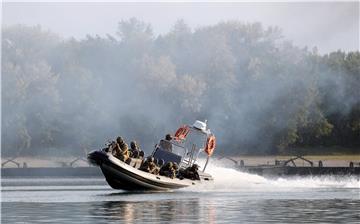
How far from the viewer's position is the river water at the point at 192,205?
4950 centimetres

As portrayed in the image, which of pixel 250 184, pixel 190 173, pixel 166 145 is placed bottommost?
pixel 250 184

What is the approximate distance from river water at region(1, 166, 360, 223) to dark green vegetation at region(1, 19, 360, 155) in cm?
5484

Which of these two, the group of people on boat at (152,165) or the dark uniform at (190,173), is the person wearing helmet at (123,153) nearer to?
the group of people on boat at (152,165)

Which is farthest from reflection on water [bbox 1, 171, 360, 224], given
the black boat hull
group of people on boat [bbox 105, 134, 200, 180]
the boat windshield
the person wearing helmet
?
the boat windshield

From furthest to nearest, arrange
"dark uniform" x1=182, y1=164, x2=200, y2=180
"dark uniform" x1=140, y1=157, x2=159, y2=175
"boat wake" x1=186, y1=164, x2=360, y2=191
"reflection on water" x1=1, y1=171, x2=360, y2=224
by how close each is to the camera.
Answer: "boat wake" x1=186, y1=164, x2=360, y2=191 → "dark uniform" x1=182, y1=164, x2=200, y2=180 → "dark uniform" x1=140, y1=157, x2=159, y2=175 → "reflection on water" x1=1, y1=171, x2=360, y2=224

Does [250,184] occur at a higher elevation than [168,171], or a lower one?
lower

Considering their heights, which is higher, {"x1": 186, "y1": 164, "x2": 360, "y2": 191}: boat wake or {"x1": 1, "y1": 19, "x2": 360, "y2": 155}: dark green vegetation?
{"x1": 1, "y1": 19, "x2": 360, "y2": 155}: dark green vegetation

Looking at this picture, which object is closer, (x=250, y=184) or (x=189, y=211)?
(x=189, y=211)

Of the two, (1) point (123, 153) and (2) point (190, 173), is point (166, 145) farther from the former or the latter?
(1) point (123, 153)

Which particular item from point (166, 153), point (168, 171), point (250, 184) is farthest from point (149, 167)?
point (250, 184)

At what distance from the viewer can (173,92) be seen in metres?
143

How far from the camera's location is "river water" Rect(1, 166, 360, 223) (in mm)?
49500

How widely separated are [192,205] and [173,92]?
8537 cm

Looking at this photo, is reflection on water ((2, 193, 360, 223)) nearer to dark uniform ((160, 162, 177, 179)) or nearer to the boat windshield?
dark uniform ((160, 162, 177, 179))
